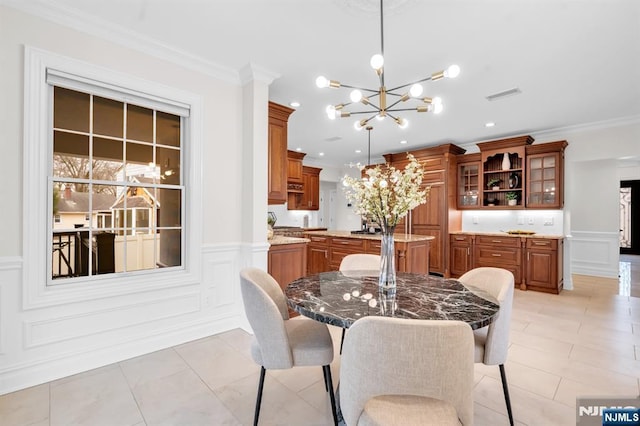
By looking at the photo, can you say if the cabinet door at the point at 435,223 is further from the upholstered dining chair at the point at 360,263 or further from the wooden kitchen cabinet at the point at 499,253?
the upholstered dining chair at the point at 360,263

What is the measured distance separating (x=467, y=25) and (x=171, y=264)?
344 cm

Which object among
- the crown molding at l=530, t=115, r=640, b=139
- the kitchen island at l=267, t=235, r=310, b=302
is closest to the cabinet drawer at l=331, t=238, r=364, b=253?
the kitchen island at l=267, t=235, r=310, b=302

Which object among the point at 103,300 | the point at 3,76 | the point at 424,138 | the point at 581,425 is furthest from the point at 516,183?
the point at 3,76

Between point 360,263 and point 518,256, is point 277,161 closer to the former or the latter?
point 360,263

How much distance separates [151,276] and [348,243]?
3114mm

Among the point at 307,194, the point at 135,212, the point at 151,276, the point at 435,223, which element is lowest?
the point at 151,276

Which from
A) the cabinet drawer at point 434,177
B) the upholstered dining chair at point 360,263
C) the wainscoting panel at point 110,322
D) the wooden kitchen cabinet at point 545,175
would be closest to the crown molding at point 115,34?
the wainscoting panel at point 110,322

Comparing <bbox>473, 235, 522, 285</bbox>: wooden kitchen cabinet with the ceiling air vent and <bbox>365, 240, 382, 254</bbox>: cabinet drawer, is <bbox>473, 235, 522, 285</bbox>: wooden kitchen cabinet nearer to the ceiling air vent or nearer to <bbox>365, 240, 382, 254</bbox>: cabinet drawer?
<bbox>365, 240, 382, 254</bbox>: cabinet drawer

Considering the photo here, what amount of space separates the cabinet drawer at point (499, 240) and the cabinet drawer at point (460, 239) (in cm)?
16

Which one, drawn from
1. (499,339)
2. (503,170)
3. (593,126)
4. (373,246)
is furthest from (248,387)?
(593,126)

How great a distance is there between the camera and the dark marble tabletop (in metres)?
1.42

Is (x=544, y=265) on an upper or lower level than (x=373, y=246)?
lower

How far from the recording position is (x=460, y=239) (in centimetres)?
587

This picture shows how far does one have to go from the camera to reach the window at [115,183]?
2.45 m
